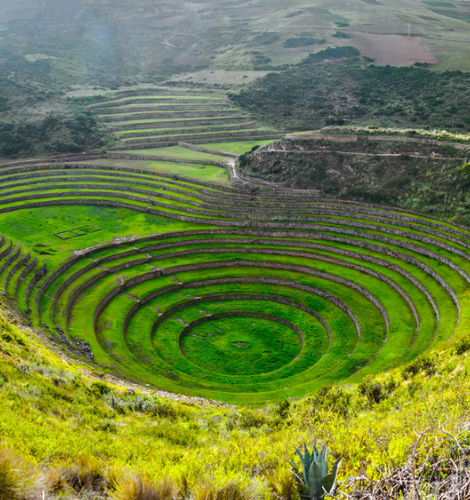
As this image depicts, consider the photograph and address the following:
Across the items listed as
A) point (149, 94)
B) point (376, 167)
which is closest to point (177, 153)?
point (149, 94)

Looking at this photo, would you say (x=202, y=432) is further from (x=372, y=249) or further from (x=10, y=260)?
(x=10, y=260)

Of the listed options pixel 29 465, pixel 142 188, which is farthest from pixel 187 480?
pixel 142 188

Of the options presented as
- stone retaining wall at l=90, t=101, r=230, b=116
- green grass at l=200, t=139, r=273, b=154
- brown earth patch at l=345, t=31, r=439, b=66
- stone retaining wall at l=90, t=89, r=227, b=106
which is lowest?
green grass at l=200, t=139, r=273, b=154

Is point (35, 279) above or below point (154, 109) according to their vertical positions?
below

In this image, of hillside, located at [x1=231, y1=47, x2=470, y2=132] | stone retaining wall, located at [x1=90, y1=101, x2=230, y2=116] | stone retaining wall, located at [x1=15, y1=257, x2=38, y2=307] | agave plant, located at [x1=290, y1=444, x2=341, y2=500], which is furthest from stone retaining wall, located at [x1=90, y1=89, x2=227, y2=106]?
agave plant, located at [x1=290, y1=444, x2=341, y2=500]

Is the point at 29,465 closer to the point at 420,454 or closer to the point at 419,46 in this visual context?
the point at 420,454

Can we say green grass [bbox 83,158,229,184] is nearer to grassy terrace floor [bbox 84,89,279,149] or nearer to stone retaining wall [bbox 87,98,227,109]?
grassy terrace floor [bbox 84,89,279,149]
